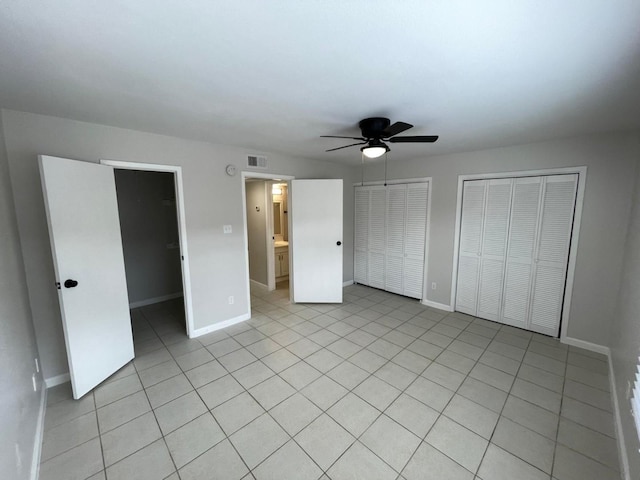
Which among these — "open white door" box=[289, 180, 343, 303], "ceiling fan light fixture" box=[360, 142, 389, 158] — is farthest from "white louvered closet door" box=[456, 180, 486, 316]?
"ceiling fan light fixture" box=[360, 142, 389, 158]

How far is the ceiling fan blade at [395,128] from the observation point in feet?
6.33

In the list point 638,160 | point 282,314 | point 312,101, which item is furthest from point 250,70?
point 638,160

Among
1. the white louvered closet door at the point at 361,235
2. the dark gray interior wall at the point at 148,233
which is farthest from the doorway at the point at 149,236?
the white louvered closet door at the point at 361,235

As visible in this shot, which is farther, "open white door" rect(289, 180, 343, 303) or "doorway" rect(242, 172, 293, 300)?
"doorway" rect(242, 172, 293, 300)

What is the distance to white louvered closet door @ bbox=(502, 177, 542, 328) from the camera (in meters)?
3.05

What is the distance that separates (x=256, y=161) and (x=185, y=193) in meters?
1.03

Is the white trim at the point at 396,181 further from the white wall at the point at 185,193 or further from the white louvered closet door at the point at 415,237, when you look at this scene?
the white wall at the point at 185,193

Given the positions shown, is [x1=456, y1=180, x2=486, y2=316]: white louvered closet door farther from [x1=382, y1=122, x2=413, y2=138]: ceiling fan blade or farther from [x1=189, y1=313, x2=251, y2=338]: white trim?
[x1=189, y1=313, x2=251, y2=338]: white trim

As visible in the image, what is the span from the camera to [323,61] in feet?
4.42

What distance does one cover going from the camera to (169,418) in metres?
1.92

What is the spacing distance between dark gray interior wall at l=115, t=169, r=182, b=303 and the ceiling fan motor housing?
342cm

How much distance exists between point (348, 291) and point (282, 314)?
150 centimetres

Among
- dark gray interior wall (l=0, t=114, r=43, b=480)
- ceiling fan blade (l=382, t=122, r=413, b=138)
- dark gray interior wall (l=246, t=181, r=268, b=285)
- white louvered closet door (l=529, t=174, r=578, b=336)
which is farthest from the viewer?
dark gray interior wall (l=246, t=181, r=268, b=285)

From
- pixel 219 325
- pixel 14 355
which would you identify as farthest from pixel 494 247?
pixel 14 355
